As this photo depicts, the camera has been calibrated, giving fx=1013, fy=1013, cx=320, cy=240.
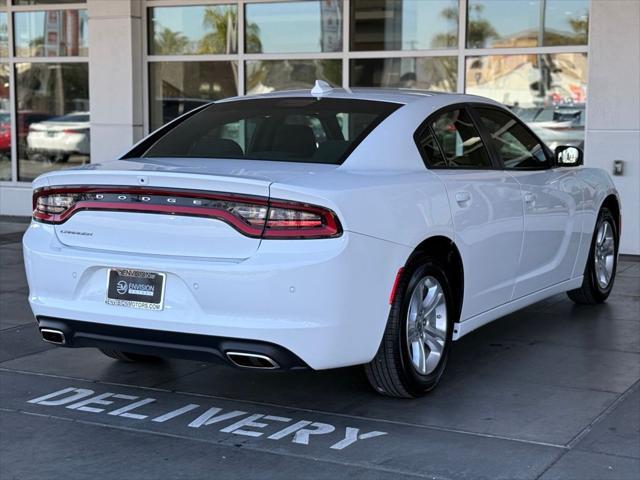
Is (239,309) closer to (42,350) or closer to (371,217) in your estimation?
(371,217)

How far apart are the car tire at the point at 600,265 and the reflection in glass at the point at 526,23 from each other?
3901mm

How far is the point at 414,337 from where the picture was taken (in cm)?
532

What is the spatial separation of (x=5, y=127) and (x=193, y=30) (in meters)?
3.44

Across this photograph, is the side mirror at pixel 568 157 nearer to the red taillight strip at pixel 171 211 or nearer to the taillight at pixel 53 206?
the red taillight strip at pixel 171 211

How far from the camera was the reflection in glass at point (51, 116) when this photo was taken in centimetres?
1430

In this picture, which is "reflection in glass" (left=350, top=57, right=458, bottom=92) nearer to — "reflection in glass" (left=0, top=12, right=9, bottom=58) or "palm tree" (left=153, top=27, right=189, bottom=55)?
"palm tree" (left=153, top=27, right=189, bottom=55)

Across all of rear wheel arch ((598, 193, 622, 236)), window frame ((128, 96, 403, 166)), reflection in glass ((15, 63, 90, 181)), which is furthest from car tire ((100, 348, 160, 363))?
reflection in glass ((15, 63, 90, 181))

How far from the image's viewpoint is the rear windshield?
550 cm

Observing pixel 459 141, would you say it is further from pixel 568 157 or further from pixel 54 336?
pixel 54 336

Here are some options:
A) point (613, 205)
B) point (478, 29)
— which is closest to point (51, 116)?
point (478, 29)

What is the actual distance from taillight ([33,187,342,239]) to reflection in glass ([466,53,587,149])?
7395 mm

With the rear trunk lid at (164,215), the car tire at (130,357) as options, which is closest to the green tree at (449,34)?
the car tire at (130,357)

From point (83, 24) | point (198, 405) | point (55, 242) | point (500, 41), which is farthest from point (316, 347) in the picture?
point (83, 24)

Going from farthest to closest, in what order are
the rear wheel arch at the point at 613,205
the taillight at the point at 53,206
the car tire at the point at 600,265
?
the rear wheel arch at the point at 613,205, the car tire at the point at 600,265, the taillight at the point at 53,206
